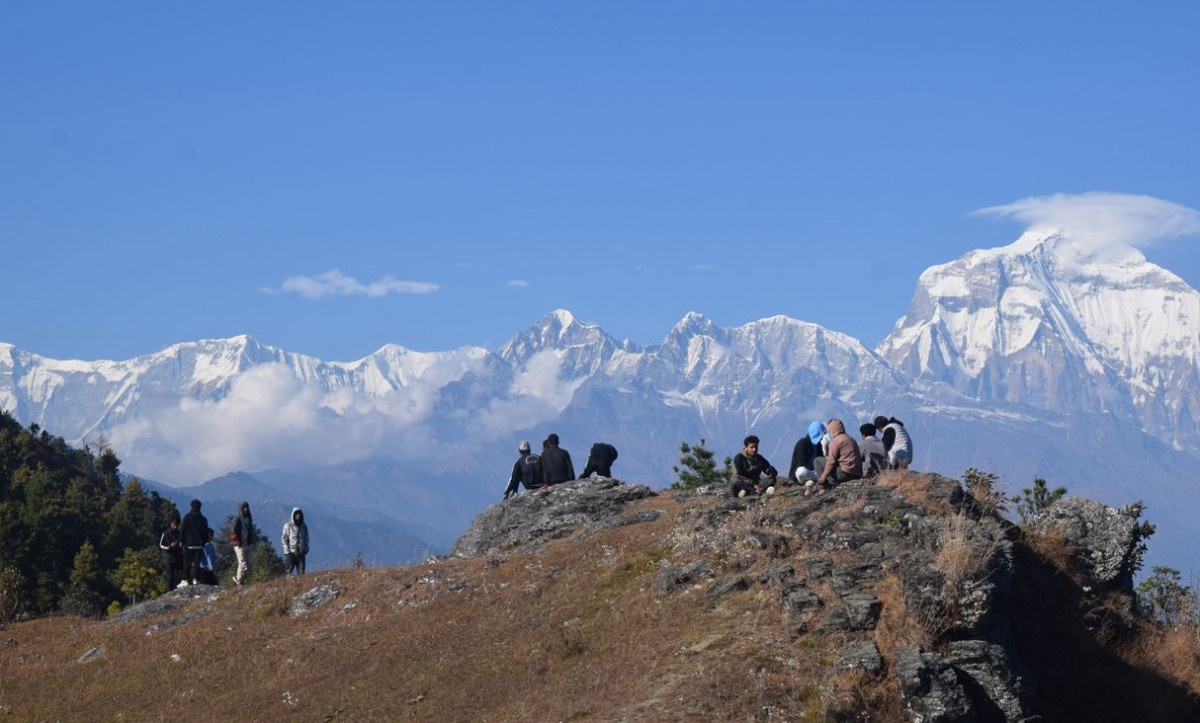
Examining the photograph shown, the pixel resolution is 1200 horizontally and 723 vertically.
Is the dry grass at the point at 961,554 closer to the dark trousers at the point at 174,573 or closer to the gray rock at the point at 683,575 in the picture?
the gray rock at the point at 683,575

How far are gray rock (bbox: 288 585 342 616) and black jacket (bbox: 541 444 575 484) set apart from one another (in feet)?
24.9

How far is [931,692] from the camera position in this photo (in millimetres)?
18297

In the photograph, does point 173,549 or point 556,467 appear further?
point 556,467

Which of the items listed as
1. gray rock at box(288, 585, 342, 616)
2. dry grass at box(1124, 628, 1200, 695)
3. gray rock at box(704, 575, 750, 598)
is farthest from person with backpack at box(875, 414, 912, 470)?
gray rock at box(288, 585, 342, 616)

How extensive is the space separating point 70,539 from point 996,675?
90.4 meters

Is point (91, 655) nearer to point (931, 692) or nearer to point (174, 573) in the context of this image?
point (174, 573)

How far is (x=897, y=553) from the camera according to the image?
21.6 metres

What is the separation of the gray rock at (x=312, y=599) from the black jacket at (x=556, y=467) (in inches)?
298

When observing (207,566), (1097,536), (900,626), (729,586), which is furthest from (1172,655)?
(207,566)

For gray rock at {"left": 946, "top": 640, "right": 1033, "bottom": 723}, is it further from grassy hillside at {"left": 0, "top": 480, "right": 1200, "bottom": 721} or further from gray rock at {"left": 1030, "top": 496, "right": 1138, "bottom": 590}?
gray rock at {"left": 1030, "top": 496, "right": 1138, "bottom": 590}

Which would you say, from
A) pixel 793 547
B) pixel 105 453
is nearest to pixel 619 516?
pixel 793 547

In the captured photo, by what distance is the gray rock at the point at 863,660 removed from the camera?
18.7 meters

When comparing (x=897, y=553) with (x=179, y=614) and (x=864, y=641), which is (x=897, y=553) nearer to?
(x=864, y=641)

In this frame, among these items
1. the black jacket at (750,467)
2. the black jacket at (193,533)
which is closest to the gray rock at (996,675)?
the black jacket at (750,467)
